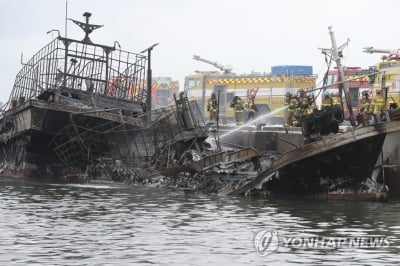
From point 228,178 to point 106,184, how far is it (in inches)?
203

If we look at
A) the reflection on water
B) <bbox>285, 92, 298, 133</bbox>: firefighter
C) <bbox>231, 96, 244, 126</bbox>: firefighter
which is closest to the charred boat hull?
the reflection on water

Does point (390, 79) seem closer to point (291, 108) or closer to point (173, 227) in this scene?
point (291, 108)

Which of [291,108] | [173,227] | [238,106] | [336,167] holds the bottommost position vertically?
[173,227]

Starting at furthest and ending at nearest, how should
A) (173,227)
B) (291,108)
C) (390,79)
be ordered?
(390,79), (291,108), (173,227)

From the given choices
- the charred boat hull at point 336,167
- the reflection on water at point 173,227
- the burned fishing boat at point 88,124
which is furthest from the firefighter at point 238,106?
the charred boat hull at point 336,167

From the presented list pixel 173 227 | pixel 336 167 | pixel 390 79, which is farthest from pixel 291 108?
pixel 173 227

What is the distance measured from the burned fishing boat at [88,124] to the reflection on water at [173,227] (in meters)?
3.70

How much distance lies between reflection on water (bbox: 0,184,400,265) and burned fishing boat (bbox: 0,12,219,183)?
12.1 feet

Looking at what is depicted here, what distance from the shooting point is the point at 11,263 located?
7945mm

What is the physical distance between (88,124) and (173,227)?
1278 cm

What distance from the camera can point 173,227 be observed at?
10906mm

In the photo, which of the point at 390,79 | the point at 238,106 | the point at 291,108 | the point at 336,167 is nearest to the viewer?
the point at 336,167

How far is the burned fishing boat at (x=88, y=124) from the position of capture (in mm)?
20156

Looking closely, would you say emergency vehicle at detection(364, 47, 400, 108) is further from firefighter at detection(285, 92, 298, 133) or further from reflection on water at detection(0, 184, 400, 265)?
reflection on water at detection(0, 184, 400, 265)
